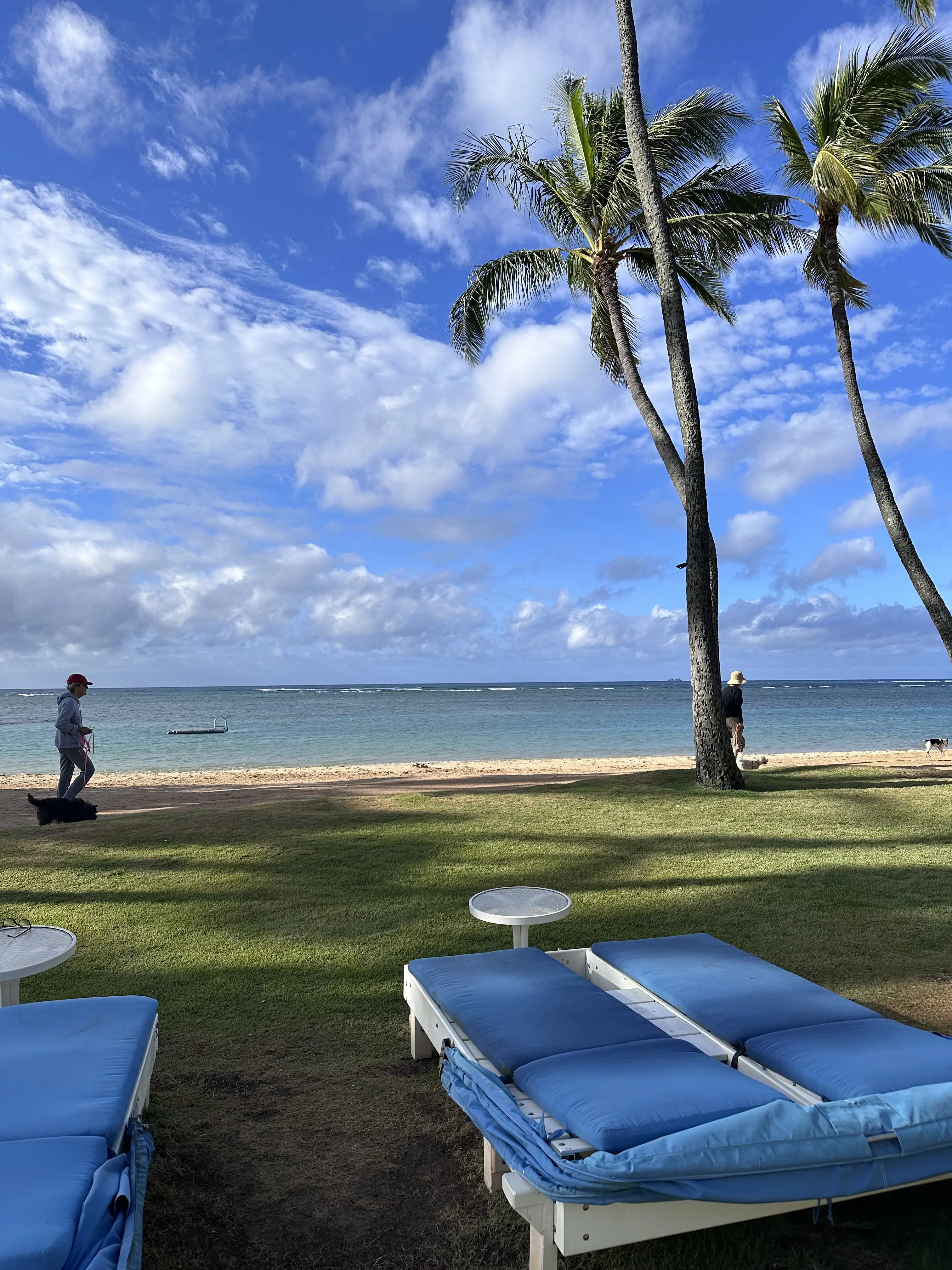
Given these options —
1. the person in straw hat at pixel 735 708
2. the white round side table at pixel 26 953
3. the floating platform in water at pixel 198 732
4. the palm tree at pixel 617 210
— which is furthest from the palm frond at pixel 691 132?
the floating platform in water at pixel 198 732

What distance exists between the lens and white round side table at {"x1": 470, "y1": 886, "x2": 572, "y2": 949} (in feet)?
13.1

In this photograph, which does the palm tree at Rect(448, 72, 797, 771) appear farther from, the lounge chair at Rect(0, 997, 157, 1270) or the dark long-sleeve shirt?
the lounge chair at Rect(0, 997, 157, 1270)

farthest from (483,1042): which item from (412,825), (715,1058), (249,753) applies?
(249,753)

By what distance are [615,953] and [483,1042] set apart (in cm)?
120

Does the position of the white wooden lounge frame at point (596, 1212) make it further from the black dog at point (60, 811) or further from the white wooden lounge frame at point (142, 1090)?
the black dog at point (60, 811)

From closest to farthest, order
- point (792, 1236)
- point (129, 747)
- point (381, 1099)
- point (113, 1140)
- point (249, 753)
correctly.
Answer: point (113, 1140), point (792, 1236), point (381, 1099), point (249, 753), point (129, 747)

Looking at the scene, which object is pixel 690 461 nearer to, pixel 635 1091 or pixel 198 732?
pixel 635 1091

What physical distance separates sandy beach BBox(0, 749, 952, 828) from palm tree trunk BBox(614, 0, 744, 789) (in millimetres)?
1319

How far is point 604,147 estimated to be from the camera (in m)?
12.8

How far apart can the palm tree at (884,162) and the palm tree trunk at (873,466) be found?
0.01m

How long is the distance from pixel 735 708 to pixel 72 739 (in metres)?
9.21

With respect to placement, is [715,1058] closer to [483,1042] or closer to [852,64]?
[483,1042]

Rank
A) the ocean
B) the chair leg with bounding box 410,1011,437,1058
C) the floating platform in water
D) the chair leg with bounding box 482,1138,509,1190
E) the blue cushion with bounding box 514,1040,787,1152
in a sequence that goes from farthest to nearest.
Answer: the floating platform in water, the ocean, the chair leg with bounding box 410,1011,437,1058, the chair leg with bounding box 482,1138,509,1190, the blue cushion with bounding box 514,1040,787,1152

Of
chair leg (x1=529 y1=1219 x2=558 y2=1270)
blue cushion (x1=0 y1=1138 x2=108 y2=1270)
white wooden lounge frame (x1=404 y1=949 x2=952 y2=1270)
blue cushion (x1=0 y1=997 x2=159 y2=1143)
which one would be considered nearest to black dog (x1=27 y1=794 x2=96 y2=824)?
blue cushion (x1=0 y1=997 x2=159 y2=1143)
